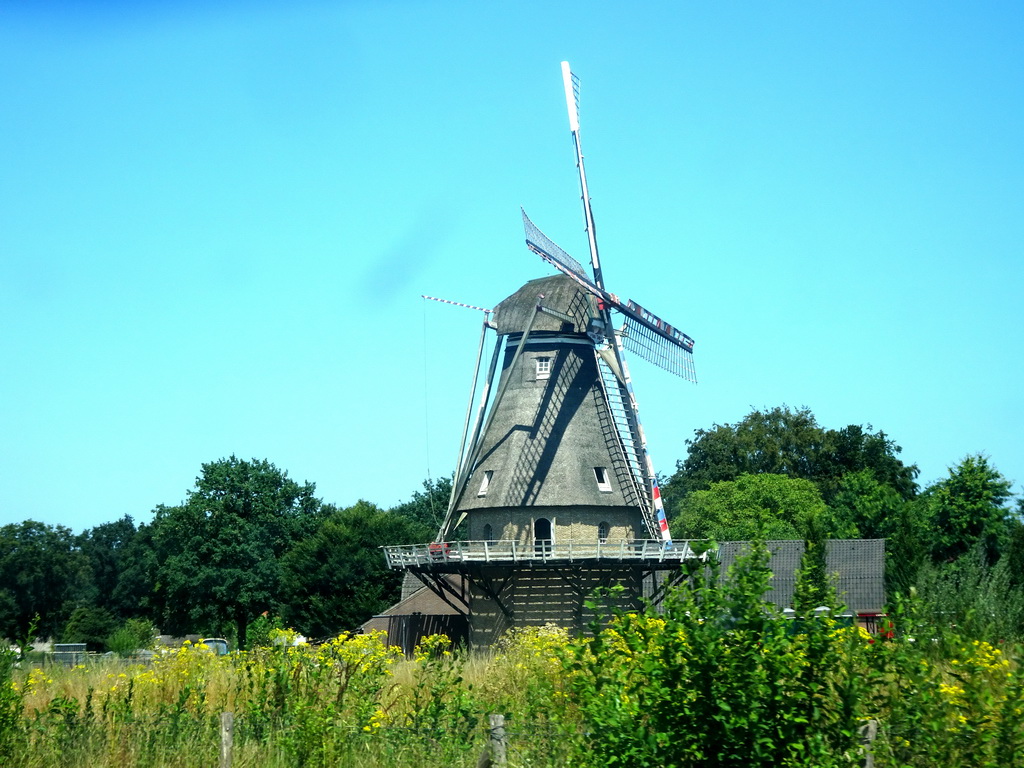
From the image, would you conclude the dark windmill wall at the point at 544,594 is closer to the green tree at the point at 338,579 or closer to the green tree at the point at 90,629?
the green tree at the point at 338,579

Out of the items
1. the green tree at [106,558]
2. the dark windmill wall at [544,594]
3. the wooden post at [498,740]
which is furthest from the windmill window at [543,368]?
the green tree at [106,558]

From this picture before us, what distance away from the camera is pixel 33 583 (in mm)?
74500

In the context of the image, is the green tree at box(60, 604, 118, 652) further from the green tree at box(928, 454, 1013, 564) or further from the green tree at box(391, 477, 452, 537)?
the green tree at box(928, 454, 1013, 564)

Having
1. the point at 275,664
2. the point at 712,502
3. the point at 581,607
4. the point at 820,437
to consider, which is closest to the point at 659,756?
the point at 275,664

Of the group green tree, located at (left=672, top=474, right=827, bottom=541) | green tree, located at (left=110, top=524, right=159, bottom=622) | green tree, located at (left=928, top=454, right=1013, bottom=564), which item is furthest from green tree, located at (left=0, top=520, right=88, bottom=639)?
green tree, located at (left=928, top=454, right=1013, bottom=564)

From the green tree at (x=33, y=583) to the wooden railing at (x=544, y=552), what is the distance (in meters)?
49.2

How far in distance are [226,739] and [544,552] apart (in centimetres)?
1991

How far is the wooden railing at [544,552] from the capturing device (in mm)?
30109

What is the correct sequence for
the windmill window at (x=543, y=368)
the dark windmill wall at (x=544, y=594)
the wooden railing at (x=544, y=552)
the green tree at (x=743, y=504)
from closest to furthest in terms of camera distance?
the wooden railing at (x=544, y=552)
the dark windmill wall at (x=544, y=594)
the windmill window at (x=543, y=368)
the green tree at (x=743, y=504)

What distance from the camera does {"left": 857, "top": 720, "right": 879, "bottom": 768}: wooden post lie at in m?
7.97

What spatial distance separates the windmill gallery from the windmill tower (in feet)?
0.11

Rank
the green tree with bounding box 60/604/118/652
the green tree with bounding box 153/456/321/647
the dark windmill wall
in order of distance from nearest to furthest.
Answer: the dark windmill wall → the green tree with bounding box 153/456/321/647 → the green tree with bounding box 60/604/118/652

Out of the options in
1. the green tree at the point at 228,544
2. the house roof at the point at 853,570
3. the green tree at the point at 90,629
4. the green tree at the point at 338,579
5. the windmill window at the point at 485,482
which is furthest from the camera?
the green tree at the point at 90,629

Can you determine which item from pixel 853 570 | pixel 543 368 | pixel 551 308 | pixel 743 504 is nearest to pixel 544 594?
pixel 543 368
